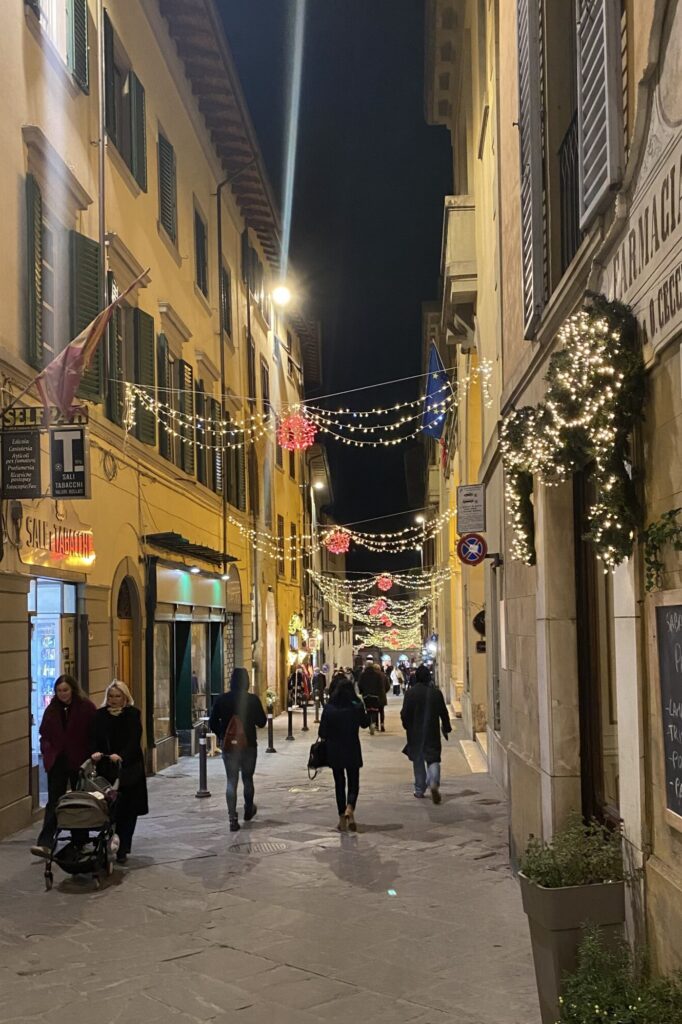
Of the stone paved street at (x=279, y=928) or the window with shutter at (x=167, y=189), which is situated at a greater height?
the window with shutter at (x=167, y=189)

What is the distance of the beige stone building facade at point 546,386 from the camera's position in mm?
4578

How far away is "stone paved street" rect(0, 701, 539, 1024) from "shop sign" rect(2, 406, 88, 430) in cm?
442

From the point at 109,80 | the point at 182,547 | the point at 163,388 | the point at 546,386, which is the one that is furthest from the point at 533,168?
the point at 182,547

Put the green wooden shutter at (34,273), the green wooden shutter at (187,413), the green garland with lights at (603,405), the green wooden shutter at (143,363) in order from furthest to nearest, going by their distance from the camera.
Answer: the green wooden shutter at (187,413)
the green wooden shutter at (143,363)
the green wooden shutter at (34,273)
the green garland with lights at (603,405)

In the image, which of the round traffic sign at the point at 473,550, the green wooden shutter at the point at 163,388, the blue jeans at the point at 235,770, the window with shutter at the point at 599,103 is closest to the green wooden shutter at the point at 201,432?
the green wooden shutter at the point at 163,388

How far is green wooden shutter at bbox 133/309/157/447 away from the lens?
1694 centimetres

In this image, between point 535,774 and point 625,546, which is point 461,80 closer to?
point 535,774

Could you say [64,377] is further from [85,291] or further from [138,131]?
[138,131]

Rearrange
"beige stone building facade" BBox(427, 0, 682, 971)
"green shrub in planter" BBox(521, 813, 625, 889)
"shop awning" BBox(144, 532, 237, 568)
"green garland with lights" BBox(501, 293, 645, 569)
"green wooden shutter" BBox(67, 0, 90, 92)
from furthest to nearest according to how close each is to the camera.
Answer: "shop awning" BBox(144, 532, 237, 568) → "green wooden shutter" BBox(67, 0, 90, 92) → "green shrub in planter" BBox(521, 813, 625, 889) → "green garland with lights" BBox(501, 293, 645, 569) → "beige stone building facade" BBox(427, 0, 682, 971)

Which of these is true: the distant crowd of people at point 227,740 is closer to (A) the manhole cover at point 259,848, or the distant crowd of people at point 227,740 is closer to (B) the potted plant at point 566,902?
(A) the manhole cover at point 259,848

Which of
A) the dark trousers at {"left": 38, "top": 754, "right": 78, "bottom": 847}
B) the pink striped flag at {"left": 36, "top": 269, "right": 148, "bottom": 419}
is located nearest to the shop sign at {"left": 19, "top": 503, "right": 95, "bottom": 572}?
the pink striped flag at {"left": 36, "top": 269, "right": 148, "bottom": 419}

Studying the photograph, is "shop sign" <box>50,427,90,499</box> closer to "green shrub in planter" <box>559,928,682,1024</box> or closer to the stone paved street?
the stone paved street

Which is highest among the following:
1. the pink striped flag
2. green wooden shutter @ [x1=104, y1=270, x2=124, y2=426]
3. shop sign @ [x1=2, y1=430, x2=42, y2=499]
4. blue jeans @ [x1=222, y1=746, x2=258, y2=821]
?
green wooden shutter @ [x1=104, y1=270, x2=124, y2=426]

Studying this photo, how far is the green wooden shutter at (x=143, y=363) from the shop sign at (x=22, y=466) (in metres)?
5.85
